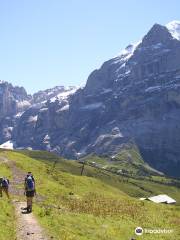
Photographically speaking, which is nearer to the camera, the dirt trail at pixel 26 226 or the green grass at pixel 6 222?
the green grass at pixel 6 222

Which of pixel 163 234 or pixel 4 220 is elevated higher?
pixel 4 220

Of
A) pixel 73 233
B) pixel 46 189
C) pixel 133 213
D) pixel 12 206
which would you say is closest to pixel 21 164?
pixel 46 189

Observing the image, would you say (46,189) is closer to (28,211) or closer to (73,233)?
(28,211)

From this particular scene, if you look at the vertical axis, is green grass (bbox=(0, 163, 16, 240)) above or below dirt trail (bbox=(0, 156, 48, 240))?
above

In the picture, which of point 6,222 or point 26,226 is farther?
point 6,222

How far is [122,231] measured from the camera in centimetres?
4369

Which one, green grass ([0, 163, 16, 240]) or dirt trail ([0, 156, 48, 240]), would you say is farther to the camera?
dirt trail ([0, 156, 48, 240])

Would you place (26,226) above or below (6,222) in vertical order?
below

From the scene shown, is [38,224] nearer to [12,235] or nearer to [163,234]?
[12,235]

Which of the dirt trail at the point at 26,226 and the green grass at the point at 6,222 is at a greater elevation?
the green grass at the point at 6,222

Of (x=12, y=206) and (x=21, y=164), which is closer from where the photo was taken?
(x=12, y=206)

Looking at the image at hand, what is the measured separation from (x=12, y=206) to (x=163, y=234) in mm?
15846

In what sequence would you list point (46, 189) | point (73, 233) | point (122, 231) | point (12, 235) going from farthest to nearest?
point (46, 189) → point (122, 231) → point (73, 233) → point (12, 235)

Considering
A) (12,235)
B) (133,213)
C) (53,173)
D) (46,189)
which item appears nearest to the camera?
(12,235)
